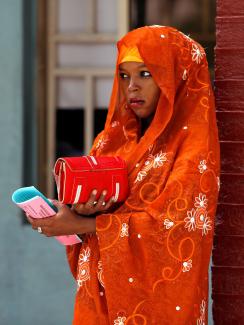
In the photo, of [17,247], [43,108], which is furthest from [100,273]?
[43,108]

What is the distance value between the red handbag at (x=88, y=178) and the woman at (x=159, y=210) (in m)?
0.04

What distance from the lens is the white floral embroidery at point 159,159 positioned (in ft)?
10.2

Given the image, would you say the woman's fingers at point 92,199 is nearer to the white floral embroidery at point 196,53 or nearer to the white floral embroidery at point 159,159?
the white floral embroidery at point 159,159

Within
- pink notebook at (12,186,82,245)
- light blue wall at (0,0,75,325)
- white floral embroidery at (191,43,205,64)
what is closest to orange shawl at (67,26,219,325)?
white floral embroidery at (191,43,205,64)

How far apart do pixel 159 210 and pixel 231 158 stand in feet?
1.31

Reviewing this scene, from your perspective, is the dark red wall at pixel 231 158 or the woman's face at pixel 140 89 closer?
the woman's face at pixel 140 89

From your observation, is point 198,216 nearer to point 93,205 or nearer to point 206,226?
point 206,226

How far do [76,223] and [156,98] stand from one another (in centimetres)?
47

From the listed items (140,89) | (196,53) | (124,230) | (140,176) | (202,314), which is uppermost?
(196,53)

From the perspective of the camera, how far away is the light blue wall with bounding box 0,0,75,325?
18.5 ft

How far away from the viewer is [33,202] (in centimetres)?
304

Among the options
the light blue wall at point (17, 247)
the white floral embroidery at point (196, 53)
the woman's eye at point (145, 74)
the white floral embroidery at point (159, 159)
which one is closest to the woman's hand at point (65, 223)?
the white floral embroidery at point (159, 159)

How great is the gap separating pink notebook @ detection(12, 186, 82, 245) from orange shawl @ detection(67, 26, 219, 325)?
0.16m

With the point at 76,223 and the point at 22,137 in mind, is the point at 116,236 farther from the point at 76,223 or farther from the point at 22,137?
the point at 22,137
